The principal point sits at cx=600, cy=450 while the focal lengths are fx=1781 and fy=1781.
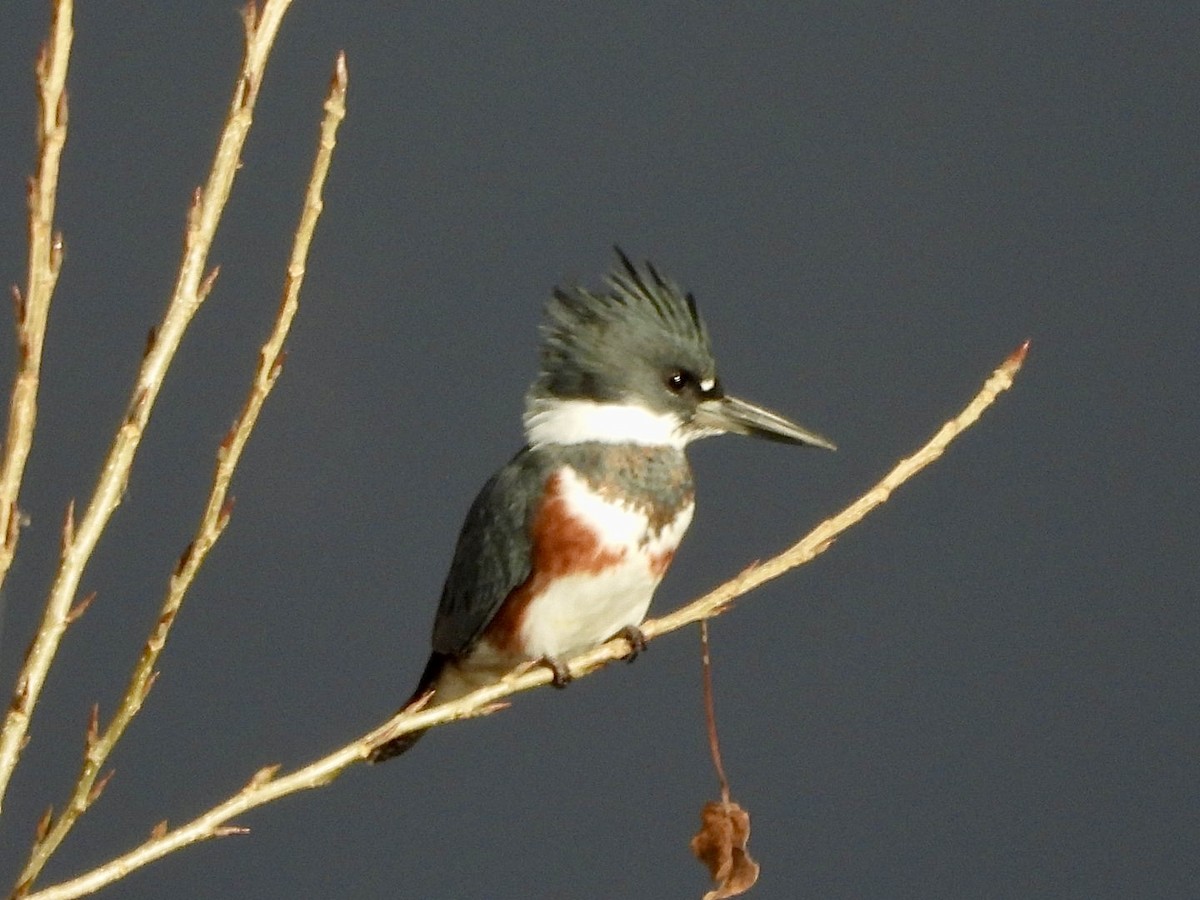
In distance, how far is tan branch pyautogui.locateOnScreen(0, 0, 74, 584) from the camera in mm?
591

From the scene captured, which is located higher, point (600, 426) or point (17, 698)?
point (600, 426)

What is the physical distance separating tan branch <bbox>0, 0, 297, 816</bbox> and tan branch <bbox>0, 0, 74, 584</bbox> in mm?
30

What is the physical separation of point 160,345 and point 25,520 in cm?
10

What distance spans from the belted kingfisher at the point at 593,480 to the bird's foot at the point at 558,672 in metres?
0.15

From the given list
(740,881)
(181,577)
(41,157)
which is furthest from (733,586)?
(41,157)

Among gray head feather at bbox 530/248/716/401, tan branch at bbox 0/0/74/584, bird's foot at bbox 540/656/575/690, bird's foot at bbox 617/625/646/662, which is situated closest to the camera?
tan branch at bbox 0/0/74/584

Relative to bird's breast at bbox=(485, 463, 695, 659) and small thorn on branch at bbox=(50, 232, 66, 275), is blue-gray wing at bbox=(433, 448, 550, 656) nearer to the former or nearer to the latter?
bird's breast at bbox=(485, 463, 695, 659)

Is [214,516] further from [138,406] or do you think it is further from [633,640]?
[633,640]

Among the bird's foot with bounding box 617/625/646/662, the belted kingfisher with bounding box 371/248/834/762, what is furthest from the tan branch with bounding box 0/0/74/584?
the belted kingfisher with bounding box 371/248/834/762

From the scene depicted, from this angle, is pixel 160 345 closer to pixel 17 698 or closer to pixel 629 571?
pixel 17 698

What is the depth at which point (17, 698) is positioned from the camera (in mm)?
619

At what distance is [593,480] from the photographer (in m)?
1.42

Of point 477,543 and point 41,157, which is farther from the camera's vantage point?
point 477,543

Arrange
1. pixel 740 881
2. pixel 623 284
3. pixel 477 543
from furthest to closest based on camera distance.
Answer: pixel 477 543
pixel 623 284
pixel 740 881
